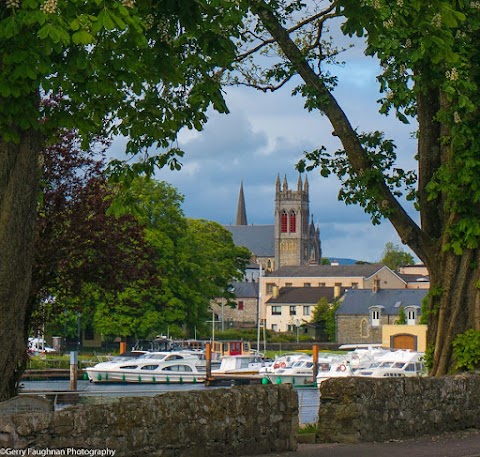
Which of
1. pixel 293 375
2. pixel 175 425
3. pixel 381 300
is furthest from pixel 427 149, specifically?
pixel 381 300

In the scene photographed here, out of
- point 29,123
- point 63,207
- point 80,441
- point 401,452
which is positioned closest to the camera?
Result: point 80,441

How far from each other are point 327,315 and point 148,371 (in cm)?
7008

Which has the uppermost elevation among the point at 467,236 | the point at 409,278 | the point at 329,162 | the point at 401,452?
the point at 409,278

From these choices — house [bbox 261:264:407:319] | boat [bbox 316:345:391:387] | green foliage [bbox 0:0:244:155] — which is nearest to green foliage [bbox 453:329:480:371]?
green foliage [bbox 0:0:244:155]

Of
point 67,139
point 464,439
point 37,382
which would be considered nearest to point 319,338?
point 37,382

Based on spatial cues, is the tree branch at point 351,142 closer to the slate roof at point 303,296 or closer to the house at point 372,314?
the house at point 372,314

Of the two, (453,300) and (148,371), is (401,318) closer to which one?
(148,371)

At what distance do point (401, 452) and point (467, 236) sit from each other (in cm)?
614

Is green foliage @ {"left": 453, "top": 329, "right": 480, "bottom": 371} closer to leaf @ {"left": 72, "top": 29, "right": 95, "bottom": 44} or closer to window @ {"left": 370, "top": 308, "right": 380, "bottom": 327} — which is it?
leaf @ {"left": 72, "top": 29, "right": 95, "bottom": 44}

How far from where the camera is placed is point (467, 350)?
824 inches

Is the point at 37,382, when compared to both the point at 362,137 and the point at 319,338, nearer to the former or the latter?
the point at 362,137

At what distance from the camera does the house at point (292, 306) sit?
545 ft

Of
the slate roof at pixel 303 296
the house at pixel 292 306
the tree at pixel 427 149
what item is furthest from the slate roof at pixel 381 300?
the tree at pixel 427 149

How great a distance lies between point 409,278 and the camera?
18725 cm
